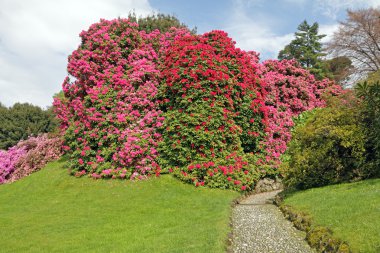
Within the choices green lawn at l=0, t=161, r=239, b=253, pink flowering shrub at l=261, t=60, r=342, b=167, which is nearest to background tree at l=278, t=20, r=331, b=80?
pink flowering shrub at l=261, t=60, r=342, b=167

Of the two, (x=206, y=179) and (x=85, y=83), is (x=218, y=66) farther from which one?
(x=85, y=83)

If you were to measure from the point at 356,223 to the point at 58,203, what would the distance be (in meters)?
13.5

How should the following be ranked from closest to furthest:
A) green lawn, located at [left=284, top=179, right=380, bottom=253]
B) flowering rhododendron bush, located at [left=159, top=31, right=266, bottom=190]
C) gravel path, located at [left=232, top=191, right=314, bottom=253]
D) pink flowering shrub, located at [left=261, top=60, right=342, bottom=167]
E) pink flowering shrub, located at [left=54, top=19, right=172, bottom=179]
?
green lawn, located at [left=284, top=179, right=380, bottom=253]
gravel path, located at [left=232, top=191, right=314, bottom=253]
flowering rhododendron bush, located at [left=159, top=31, right=266, bottom=190]
pink flowering shrub, located at [left=54, top=19, right=172, bottom=179]
pink flowering shrub, located at [left=261, top=60, right=342, bottom=167]

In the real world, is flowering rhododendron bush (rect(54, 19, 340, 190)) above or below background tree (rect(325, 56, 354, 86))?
below

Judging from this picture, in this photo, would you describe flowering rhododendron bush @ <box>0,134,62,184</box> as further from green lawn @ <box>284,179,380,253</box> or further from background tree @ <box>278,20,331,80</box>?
background tree @ <box>278,20,331,80</box>

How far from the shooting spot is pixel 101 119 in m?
19.3

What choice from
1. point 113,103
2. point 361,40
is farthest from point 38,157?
point 361,40

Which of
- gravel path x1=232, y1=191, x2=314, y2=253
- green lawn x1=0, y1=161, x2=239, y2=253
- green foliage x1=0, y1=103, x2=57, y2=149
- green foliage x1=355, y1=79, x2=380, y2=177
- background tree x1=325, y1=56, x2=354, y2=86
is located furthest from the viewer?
background tree x1=325, y1=56, x2=354, y2=86

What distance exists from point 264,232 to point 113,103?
12.7 m

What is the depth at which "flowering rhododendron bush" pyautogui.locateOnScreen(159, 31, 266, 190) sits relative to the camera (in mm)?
17688

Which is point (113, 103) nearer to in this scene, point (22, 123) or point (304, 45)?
point (22, 123)

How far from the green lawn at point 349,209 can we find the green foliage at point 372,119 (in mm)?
1288

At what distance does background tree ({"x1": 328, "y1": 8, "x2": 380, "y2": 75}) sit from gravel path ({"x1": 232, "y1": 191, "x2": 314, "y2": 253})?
3143 cm

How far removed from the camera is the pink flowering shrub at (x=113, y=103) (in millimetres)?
18438
